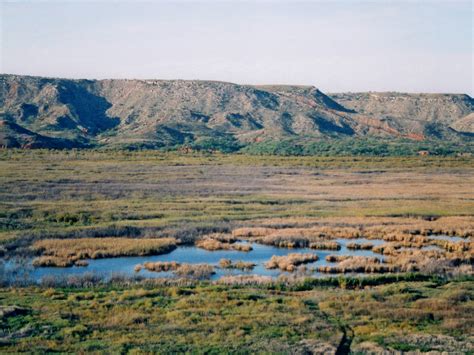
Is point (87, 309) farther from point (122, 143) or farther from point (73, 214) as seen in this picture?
point (122, 143)

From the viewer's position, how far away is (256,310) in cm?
2566

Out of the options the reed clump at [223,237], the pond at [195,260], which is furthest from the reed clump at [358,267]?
the reed clump at [223,237]

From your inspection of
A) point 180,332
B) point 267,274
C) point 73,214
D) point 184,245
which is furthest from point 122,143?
point 180,332

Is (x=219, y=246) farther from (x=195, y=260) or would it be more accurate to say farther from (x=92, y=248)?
(x=92, y=248)

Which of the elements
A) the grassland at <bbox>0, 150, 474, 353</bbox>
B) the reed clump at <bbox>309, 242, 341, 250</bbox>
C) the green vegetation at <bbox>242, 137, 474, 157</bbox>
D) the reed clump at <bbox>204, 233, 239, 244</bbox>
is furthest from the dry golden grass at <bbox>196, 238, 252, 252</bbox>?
the green vegetation at <bbox>242, 137, 474, 157</bbox>

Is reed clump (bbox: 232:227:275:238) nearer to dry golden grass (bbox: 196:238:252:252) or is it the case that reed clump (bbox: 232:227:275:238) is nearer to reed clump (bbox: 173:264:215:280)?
dry golden grass (bbox: 196:238:252:252)

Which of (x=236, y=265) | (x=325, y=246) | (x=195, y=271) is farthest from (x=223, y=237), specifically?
(x=195, y=271)

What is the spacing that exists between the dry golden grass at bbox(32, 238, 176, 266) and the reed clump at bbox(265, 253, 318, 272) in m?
7.99

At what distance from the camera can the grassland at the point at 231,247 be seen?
22.5 m

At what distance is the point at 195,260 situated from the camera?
3897 cm

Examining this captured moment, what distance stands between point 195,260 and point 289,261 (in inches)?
239

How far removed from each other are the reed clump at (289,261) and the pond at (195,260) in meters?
0.45

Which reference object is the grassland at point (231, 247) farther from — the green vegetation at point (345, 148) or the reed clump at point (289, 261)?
the green vegetation at point (345, 148)

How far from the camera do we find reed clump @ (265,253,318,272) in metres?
36.1
